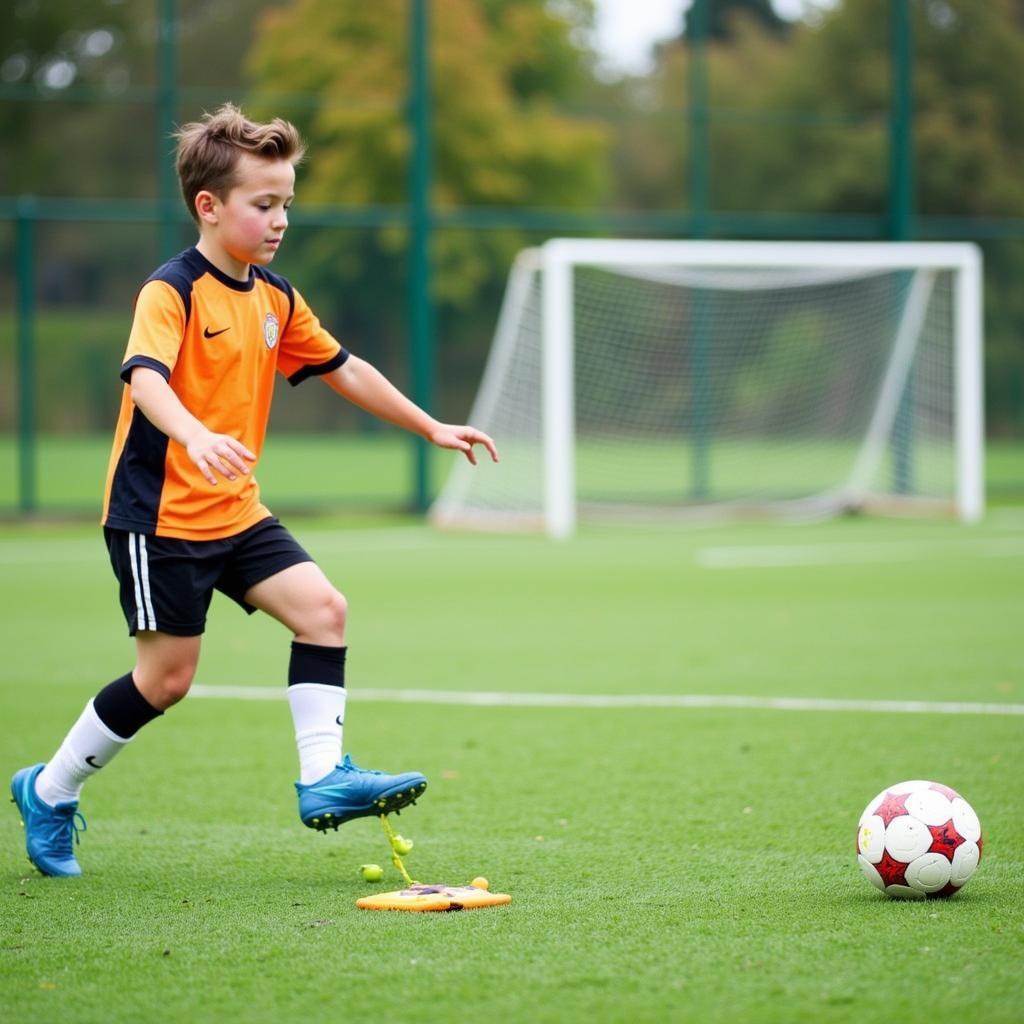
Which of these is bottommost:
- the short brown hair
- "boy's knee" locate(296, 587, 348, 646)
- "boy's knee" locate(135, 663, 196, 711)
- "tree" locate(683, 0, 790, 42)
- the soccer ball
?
the soccer ball

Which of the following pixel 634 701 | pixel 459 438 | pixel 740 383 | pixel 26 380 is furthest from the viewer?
pixel 740 383

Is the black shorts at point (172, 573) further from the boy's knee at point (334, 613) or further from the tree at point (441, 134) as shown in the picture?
the tree at point (441, 134)

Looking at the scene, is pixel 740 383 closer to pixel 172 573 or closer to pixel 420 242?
pixel 420 242

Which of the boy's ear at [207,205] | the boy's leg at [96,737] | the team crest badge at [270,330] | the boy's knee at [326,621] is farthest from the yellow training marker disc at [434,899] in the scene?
the boy's ear at [207,205]

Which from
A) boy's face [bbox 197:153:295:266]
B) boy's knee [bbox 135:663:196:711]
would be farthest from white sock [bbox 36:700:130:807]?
boy's face [bbox 197:153:295:266]

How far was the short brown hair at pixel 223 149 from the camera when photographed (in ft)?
13.2

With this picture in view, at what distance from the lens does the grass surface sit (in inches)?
123

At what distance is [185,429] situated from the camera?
12.0 ft

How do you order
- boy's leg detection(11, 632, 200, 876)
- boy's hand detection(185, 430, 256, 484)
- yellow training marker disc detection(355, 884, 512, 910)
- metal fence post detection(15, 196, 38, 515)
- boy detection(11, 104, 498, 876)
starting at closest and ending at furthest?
boy's hand detection(185, 430, 256, 484)
yellow training marker disc detection(355, 884, 512, 910)
boy detection(11, 104, 498, 876)
boy's leg detection(11, 632, 200, 876)
metal fence post detection(15, 196, 38, 515)

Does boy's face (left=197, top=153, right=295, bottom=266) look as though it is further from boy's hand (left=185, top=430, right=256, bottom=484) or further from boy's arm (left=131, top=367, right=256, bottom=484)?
boy's hand (left=185, top=430, right=256, bottom=484)

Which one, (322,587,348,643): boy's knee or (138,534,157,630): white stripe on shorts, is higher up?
(138,534,157,630): white stripe on shorts

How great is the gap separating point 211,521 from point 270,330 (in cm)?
53

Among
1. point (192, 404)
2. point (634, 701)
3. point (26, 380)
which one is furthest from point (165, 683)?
point (26, 380)

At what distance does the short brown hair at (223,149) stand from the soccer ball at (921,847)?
2131 mm
